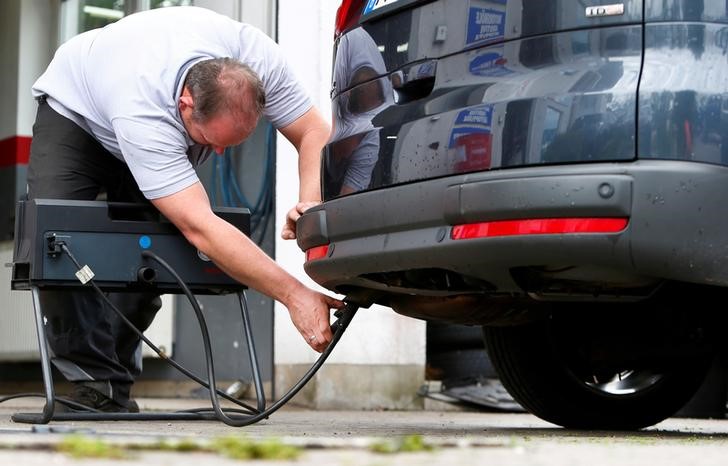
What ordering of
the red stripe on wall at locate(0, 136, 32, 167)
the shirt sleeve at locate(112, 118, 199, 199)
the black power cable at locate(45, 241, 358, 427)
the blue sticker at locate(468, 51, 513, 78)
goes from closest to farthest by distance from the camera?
the blue sticker at locate(468, 51, 513, 78) → the black power cable at locate(45, 241, 358, 427) → the shirt sleeve at locate(112, 118, 199, 199) → the red stripe on wall at locate(0, 136, 32, 167)

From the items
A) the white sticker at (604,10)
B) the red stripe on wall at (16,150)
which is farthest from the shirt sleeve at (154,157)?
the red stripe on wall at (16,150)

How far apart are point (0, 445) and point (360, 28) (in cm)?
167

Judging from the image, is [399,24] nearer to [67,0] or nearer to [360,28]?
[360,28]

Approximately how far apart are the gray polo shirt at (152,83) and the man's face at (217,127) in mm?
29

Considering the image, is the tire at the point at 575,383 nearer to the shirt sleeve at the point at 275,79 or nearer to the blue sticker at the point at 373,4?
the shirt sleeve at the point at 275,79

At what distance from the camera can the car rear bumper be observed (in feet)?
9.18

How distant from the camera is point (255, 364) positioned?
4.06 meters

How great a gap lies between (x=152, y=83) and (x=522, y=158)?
1329mm

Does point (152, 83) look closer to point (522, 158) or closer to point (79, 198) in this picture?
point (79, 198)

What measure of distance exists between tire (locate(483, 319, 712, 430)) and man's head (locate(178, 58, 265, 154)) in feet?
3.21

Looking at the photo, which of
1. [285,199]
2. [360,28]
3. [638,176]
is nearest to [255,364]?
[360,28]

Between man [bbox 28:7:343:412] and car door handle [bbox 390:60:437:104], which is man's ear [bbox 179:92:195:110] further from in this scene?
car door handle [bbox 390:60:437:104]

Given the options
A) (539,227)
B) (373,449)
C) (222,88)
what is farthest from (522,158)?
(222,88)

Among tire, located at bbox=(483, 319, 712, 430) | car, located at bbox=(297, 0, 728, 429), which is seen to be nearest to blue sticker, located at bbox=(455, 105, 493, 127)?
car, located at bbox=(297, 0, 728, 429)
